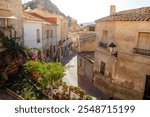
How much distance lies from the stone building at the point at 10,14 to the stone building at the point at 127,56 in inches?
262

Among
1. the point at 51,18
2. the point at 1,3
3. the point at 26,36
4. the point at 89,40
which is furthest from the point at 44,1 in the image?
the point at 1,3

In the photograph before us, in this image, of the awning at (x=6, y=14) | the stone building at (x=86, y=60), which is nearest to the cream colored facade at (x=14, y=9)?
the awning at (x=6, y=14)

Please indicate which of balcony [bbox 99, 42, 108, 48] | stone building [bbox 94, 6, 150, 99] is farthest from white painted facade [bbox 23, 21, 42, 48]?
stone building [bbox 94, 6, 150, 99]

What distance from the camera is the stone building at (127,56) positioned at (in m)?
13.4

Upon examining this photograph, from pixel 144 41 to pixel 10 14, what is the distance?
877 cm

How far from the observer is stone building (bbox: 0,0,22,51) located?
1271 cm

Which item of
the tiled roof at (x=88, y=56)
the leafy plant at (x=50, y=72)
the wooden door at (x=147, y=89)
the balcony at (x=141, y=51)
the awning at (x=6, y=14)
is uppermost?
the awning at (x=6, y=14)

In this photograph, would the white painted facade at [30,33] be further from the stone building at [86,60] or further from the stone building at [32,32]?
the stone building at [86,60]

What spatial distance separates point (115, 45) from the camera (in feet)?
49.3

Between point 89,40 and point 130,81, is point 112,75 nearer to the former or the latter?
point 130,81

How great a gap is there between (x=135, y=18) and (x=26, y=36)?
942 centimetres

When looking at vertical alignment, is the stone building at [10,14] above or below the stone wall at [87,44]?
above

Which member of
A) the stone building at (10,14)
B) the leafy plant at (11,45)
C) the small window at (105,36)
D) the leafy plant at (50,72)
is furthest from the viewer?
the small window at (105,36)

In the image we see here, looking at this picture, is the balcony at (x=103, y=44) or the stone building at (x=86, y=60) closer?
the balcony at (x=103, y=44)
